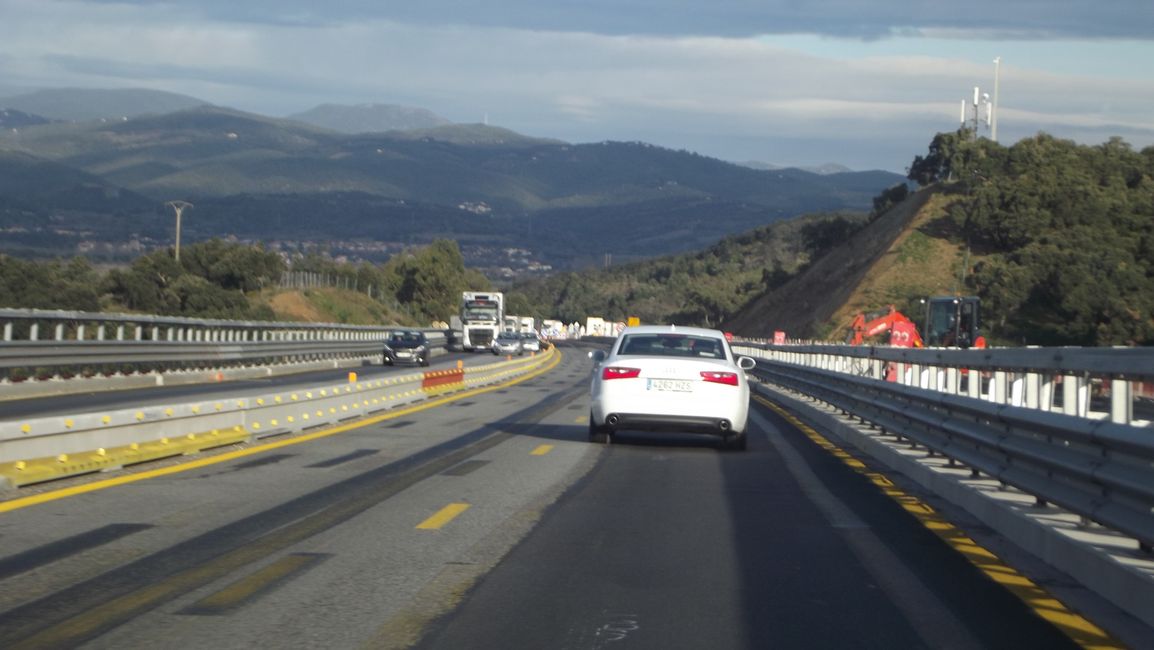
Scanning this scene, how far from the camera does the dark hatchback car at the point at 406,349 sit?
180 feet

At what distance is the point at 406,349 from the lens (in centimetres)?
5538

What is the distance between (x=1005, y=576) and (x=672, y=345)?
33.6 ft

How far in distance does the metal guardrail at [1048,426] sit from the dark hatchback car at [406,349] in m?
36.7

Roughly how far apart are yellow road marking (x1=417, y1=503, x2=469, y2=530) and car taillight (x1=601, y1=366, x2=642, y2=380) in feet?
20.4

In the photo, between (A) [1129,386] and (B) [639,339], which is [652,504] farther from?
(B) [639,339]

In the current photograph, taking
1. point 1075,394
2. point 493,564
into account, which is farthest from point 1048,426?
point 493,564

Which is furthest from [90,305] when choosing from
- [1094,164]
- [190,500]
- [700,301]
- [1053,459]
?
[700,301]

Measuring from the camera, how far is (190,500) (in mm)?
11711

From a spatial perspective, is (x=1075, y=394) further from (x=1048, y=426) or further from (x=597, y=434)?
(x=597, y=434)

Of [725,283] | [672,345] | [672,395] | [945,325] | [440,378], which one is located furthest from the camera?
[725,283]

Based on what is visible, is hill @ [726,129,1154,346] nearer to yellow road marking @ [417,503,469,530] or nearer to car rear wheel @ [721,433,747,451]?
car rear wheel @ [721,433,747,451]

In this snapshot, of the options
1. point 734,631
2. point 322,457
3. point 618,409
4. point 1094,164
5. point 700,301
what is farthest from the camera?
point 700,301

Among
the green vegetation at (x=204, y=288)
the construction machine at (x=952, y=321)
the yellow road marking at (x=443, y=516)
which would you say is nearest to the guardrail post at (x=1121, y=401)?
the yellow road marking at (x=443, y=516)

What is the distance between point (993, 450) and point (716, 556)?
326 cm
